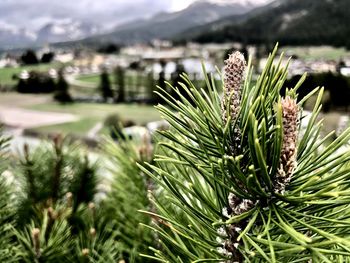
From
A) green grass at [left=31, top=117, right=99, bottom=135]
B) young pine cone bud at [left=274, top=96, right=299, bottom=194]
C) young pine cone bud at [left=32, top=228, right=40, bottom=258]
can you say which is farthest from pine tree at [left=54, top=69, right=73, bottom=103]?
young pine cone bud at [left=274, top=96, right=299, bottom=194]

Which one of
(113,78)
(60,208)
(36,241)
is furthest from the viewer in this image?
(113,78)

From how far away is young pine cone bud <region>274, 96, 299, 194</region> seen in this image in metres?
0.77

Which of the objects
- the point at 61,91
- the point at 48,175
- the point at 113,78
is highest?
the point at 48,175

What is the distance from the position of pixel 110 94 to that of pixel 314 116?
185 feet

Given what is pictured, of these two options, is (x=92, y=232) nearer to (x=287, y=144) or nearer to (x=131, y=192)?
(x=131, y=192)

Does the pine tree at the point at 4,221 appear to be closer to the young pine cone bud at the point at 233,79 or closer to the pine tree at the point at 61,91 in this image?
the young pine cone bud at the point at 233,79

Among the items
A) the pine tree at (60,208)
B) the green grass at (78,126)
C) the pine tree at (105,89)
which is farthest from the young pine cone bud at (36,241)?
the pine tree at (105,89)

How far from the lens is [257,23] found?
5956cm

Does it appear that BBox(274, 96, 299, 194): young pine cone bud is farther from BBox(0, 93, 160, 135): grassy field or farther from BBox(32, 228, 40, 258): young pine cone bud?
BBox(0, 93, 160, 135): grassy field

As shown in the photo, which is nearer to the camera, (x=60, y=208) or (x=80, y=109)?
(x=60, y=208)

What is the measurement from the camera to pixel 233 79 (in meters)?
0.85

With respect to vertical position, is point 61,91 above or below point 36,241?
below

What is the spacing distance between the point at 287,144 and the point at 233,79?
166 millimetres

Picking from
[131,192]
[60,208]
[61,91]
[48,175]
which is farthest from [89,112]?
[60,208]
